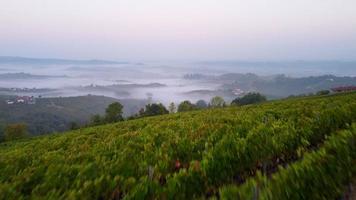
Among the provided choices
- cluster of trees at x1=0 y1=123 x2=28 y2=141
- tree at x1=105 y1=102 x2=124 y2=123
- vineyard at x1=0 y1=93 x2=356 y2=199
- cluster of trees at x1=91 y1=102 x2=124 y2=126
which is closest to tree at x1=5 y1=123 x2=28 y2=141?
cluster of trees at x1=0 y1=123 x2=28 y2=141

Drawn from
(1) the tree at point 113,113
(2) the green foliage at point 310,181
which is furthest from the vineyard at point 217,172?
(1) the tree at point 113,113

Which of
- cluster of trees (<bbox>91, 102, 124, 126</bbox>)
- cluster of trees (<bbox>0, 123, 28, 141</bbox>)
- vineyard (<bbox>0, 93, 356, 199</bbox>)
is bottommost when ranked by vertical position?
cluster of trees (<bbox>0, 123, 28, 141</bbox>)

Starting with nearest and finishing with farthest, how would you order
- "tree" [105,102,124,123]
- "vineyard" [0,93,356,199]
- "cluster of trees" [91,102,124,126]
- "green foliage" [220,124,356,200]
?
"green foliage" [220,124,356,200], "vineyard" [0,93,356,199], "cluster of trees" [91,102,124,126], "tree" [105,102,124,123]

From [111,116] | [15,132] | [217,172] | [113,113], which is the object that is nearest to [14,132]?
[15,132]

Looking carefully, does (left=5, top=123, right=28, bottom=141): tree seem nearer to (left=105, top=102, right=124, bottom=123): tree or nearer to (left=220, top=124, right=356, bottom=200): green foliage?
(left=105, top=102, right=124, bottom=123): tree

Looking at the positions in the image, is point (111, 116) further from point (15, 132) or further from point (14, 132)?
point (14, 132)

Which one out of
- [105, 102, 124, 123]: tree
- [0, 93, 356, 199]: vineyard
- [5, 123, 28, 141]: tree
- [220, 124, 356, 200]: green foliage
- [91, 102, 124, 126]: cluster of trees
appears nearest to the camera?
[220, 124, 356, 200]: green foliage

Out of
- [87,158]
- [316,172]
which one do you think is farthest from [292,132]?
[87,158]

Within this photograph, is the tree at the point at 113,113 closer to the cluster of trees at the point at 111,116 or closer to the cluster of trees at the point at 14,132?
the cluster of trees at the point at 111,116

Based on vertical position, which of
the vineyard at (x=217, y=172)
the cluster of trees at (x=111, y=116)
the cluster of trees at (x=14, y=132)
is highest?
the vineyard at (x=217, y=172)

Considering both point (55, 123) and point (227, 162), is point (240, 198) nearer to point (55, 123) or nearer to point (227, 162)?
point (227, 162)

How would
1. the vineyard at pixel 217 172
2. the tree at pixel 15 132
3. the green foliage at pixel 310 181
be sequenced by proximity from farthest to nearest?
the tree at pixel 15 132, the vineyard at pixel 217 172, the green foliage at pixel 310 181

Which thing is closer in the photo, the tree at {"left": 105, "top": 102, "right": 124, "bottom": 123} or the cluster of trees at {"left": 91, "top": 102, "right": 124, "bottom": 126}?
the cluster of trees at {"left": 91, "top": 102, "right": 124, "bottom": 126}

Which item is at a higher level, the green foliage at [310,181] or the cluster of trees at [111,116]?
the green foliage at [310,181]
